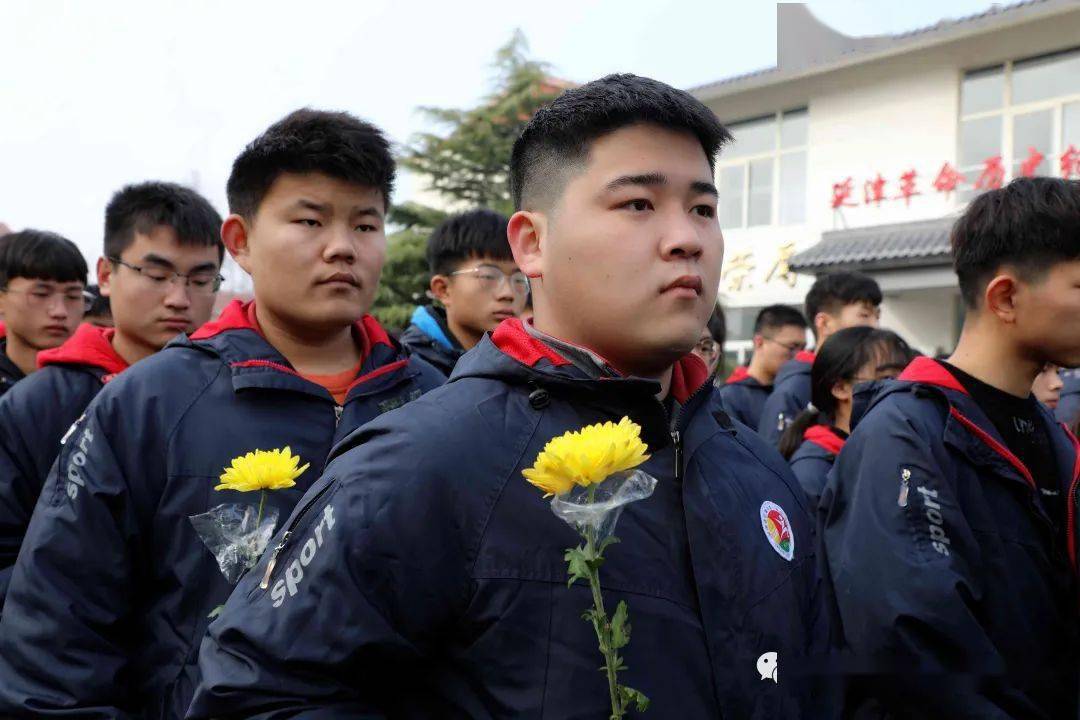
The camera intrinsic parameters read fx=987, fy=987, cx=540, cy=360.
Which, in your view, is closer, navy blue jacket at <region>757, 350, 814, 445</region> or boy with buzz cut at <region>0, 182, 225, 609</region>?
boy with buzz cut at <region>0, 182, 225, 609</region>

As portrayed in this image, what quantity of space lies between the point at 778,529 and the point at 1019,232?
146cm

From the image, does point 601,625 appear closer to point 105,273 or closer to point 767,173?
point 105,273

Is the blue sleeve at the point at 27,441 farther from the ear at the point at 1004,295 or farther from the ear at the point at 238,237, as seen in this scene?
the ear at the point at 1004,295

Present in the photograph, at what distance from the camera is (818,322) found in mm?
6102

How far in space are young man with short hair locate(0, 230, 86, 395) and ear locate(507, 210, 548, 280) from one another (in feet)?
11.5

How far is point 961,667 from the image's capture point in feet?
7.14

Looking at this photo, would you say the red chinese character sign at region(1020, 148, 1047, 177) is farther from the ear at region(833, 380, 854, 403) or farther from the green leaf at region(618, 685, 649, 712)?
the green leaf at region(618, 685, 649, 712)

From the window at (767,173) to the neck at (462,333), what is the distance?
11.6m

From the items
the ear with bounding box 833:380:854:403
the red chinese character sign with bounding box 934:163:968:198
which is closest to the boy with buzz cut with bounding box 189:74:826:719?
the ear with bounding box 833:380:854:403

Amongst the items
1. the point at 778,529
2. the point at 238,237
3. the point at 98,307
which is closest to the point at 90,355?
the point at 238,237

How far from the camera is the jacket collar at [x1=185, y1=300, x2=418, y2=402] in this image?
2.27m

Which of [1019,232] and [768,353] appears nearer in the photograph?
[1019,232]

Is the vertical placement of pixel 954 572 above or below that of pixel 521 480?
below

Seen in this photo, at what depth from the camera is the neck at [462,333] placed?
468 centimetres
